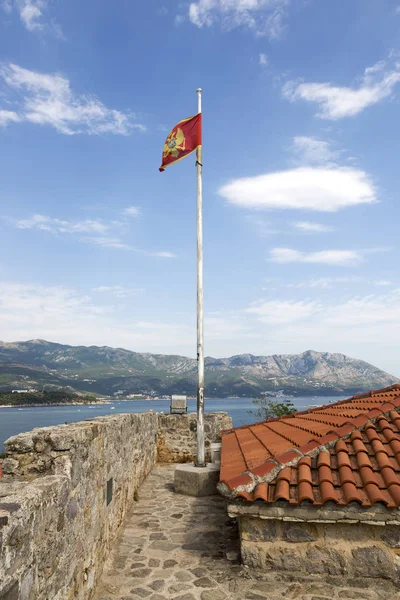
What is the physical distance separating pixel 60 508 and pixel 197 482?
581cm

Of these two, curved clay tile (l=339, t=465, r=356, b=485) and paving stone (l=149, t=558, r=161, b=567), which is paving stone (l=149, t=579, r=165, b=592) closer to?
paving stone (l=149, t=558, r=161, b=567)

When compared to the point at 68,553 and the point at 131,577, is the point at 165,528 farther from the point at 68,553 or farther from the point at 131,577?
the point at 68,553

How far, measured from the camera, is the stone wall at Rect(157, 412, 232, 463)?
1231 cm

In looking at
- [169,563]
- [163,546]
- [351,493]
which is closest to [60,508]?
[169,563]

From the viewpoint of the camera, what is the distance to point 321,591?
13.9 ft

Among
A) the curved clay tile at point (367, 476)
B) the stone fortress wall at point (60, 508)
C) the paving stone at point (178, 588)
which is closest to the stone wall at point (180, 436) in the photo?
the stone fortress wall at point (60, 508)

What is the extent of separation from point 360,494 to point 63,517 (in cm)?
304

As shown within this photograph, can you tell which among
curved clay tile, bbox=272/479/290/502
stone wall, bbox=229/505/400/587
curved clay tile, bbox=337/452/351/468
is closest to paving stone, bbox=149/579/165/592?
stone wall, bbox=229/505/400/587

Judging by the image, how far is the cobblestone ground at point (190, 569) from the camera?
425cm

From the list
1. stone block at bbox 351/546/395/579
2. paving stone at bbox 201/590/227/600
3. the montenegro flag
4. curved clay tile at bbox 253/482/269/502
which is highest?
the montenegro flag

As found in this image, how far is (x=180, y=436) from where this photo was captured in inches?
487

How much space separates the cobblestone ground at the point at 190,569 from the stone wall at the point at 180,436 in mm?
4947

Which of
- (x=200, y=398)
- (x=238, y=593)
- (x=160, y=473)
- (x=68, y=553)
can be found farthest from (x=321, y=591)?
(x=160, y=473)

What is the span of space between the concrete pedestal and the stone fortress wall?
7.08ft
